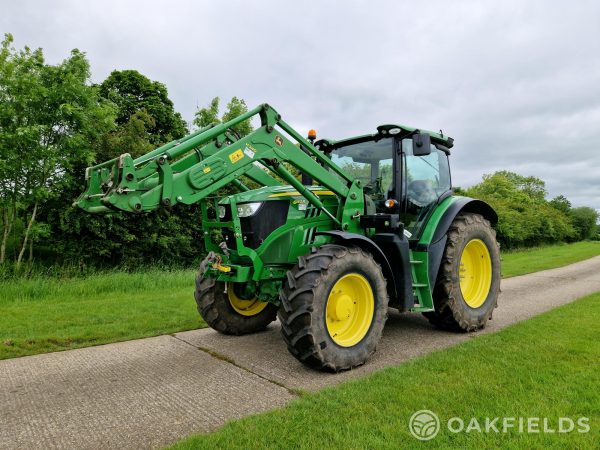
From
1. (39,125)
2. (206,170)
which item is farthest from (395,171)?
(39,125)

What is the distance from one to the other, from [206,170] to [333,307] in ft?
6.02

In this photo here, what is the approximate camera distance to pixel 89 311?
21.3 ft

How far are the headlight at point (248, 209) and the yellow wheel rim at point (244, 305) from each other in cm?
109

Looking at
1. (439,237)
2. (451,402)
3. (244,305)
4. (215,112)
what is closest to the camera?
(451,402)

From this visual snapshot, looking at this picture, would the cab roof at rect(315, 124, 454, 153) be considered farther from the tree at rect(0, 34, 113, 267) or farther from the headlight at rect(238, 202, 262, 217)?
the tree at rect(0, 34, 113, 267)

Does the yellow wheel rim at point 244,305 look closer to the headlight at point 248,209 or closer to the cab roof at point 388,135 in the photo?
the headlight at point 248,209

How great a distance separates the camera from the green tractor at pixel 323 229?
3875 millimetres

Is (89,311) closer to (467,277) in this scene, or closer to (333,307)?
(333,307)

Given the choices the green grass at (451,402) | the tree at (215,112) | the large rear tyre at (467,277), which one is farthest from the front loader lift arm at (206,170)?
the tree at (215,112)

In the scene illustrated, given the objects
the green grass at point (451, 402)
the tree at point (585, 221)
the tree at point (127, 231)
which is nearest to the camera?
the green grass at point (451, 402)

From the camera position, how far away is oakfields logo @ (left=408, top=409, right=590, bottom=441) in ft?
9.27

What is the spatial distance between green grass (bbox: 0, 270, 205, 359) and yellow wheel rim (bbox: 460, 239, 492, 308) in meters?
3.77

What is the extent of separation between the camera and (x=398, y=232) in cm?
498

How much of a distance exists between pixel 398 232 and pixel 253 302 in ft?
6.96
